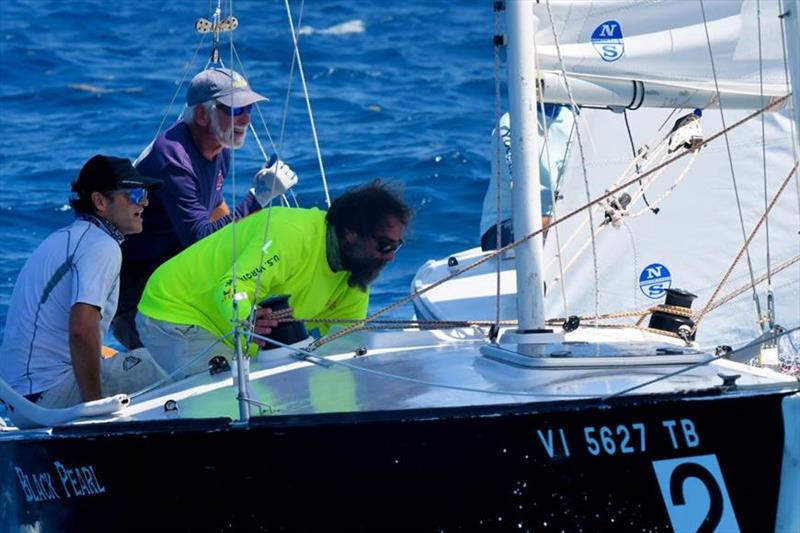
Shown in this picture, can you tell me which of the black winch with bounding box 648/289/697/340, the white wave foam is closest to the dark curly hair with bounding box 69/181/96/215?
the black winch with bounding box 648/289/697/340

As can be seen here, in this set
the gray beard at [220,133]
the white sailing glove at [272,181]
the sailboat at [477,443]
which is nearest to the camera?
the sailboat at [477,443]

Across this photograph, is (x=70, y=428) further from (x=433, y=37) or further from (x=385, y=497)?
(x=433, y=37)

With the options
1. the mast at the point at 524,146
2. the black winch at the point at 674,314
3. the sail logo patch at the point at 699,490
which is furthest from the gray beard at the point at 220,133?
the sail logo patch at the point at 699,490

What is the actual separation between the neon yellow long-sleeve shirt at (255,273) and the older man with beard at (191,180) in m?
0.63

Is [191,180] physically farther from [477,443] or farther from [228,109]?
[477,443]

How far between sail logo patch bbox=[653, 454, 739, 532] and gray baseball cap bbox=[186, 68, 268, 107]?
2.42m

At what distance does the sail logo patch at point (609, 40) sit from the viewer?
644cm

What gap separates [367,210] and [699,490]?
146cm

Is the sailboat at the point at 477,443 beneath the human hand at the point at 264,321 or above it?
beneath

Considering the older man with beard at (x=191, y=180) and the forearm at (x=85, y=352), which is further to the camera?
the older man with beard at (x=191, y=180)

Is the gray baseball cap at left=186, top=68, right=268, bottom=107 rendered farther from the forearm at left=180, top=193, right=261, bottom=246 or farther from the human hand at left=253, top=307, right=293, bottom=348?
the human hand at left=253, top=307, right=293, bottom=348

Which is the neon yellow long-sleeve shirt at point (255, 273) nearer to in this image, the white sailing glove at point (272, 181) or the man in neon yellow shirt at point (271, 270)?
the man in neon yellow shirt at point (271, 270)

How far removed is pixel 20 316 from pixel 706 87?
2.70 m

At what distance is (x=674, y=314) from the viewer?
19.4ft
